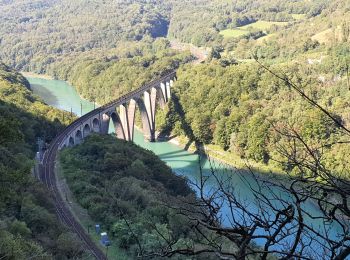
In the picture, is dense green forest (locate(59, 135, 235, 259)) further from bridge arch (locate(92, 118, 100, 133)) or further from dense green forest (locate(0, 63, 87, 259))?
bridge arch (locate(92, 118, 100, 133))

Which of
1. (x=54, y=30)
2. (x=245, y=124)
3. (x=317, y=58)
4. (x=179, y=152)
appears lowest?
(x=179, y=152)

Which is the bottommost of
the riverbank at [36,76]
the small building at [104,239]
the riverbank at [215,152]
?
the riverbank at [215,152]

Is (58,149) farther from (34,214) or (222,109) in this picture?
(222,109)

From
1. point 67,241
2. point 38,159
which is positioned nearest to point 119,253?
point 67,241

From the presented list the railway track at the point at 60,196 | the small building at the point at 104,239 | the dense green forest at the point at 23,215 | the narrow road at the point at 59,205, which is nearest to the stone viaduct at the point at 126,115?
the railway track at the point at 60,196

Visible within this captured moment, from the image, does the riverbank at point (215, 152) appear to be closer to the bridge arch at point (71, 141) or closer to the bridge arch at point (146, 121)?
the bridge arch at point (146, 121)

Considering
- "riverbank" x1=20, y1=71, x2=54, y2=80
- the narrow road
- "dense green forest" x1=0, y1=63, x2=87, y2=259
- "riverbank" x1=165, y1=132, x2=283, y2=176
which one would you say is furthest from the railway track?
"riverbank" x1=20, y1=71, x2=54, y2=80
